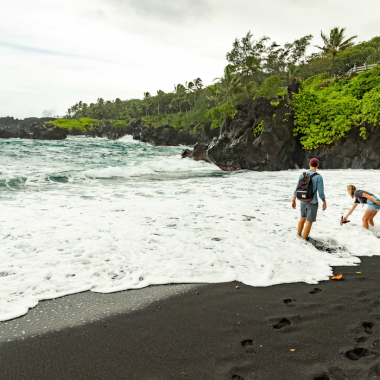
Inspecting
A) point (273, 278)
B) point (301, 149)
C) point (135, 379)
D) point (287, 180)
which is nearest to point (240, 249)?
point (273, 278)

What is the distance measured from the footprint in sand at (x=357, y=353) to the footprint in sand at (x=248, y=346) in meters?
0.81

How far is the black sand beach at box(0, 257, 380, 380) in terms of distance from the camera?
2.30m

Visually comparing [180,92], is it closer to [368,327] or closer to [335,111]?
[335,111]

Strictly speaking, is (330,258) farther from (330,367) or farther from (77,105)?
(77,105)

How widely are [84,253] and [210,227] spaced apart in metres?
2.80

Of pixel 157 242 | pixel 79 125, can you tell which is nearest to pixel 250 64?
pixel 157 242

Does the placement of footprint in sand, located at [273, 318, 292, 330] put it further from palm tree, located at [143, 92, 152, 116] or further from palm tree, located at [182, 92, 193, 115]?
palm tree, located at [143, 92, 152, 116]

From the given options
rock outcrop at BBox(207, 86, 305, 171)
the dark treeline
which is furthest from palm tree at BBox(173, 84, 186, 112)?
rock outcrop at BBox(207, 86, 305, 171)

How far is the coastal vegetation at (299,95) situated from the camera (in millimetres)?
16781

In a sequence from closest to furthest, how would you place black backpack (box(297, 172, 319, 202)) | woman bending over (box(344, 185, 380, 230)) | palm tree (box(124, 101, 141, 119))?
black backpack (box(297, 172, 319, 202)), woman bending over (box(344, 185, 380, 230)), palm tree (box(124, 101, 141, 119))

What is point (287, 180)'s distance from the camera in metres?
13.4

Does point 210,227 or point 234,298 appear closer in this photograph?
point 234,298

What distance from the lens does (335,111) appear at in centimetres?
1688

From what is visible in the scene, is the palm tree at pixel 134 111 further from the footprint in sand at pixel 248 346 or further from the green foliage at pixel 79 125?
the footprint in sand at pixel 248 346
